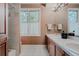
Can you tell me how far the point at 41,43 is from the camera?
293 cm

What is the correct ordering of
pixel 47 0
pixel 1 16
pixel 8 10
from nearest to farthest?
pixel 47 0 → pixel 1 16 → pixel 8 10

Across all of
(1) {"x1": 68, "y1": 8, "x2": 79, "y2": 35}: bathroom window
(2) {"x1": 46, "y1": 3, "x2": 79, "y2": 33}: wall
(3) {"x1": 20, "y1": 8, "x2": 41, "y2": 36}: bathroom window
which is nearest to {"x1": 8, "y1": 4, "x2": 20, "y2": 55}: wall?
(3) {"x1": 20, "y1": 8, "x2": 41, "y2": 36}: bathroom window

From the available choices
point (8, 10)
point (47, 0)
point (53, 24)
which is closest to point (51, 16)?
point (53, 24)

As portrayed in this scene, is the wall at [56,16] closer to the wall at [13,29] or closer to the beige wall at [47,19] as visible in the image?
the beige wall at [47,19]

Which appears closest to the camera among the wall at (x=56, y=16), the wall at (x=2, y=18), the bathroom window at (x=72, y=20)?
the wall at (x=2, y=18)

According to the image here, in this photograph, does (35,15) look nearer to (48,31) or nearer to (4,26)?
(48,31)

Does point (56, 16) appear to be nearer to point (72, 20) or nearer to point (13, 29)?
point (72, 20)

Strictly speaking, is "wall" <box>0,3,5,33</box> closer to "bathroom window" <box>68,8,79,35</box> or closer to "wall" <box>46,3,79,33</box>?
"wall" <box>46,3,79,33</box>

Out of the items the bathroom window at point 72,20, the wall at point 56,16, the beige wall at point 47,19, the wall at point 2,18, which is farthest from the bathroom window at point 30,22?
the bathroom window at point 72,20

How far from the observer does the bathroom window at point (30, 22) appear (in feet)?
9.55

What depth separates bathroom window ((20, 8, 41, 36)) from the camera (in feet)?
9.55

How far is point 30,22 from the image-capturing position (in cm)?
300

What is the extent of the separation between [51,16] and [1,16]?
3.16ft

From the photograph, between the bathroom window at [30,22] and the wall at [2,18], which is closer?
the wall at [2,18]
